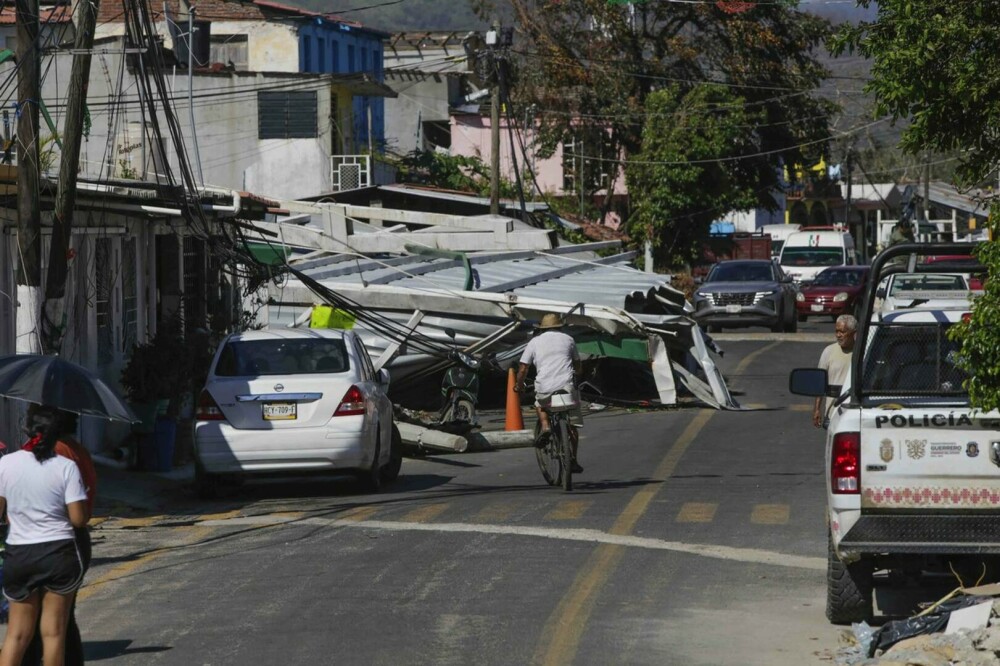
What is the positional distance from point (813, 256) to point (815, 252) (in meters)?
0.24

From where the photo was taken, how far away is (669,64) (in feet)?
197

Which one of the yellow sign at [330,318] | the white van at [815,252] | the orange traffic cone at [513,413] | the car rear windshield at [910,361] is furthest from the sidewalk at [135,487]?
the white van at [815,252]

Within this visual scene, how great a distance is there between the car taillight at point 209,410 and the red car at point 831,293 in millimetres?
30079

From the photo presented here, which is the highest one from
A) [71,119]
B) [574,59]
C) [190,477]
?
[574,59]

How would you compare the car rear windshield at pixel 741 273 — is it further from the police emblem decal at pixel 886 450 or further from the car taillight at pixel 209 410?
the police emblem decal at pixel 886 450

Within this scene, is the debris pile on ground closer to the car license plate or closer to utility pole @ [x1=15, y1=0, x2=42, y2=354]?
the car license plate

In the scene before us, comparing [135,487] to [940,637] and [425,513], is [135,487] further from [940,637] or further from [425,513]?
[940,637]

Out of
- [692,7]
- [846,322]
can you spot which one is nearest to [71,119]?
[846,322]

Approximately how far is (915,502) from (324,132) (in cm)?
4527

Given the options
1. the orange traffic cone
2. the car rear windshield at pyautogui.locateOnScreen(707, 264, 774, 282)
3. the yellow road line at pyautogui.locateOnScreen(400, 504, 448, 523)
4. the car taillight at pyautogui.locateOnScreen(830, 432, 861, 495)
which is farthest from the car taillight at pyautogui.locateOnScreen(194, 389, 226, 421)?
the car rear windshield at pyautogui.locateOnScreen(707, 264, 774, 282)

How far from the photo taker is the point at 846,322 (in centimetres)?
1529

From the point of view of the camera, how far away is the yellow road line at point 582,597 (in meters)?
8.68

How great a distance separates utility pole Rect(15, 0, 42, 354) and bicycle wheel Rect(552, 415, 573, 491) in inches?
200

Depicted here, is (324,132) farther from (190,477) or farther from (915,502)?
(915,502)
